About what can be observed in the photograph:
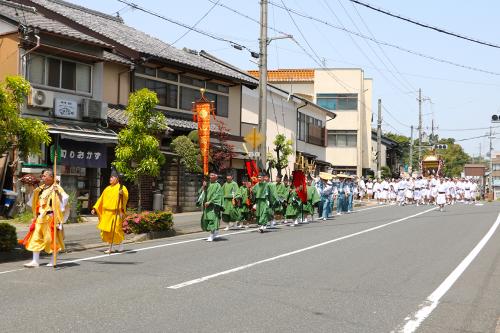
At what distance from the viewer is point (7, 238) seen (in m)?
12.1

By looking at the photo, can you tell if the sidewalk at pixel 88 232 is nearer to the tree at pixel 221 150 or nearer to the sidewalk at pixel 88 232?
the sidewalk at pixel 88 232

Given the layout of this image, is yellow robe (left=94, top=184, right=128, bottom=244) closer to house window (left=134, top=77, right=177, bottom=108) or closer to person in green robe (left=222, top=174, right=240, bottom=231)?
person in green robe (left=222, top=174, right=240, bottom=231)

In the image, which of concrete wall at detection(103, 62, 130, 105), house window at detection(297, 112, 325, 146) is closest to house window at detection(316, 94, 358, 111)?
house window at detection(297, 112, 325, 146)

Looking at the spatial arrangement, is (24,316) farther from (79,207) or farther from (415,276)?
(79,207)

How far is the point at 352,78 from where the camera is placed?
5559cm

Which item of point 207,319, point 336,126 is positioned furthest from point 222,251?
point 336,126

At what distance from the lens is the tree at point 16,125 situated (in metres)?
11.8

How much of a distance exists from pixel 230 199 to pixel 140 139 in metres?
3.37

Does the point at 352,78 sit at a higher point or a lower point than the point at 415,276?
higher

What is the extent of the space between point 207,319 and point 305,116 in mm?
37621

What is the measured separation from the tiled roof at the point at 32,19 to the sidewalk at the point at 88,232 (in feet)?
20.9

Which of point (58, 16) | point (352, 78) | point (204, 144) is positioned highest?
point (352, 78)

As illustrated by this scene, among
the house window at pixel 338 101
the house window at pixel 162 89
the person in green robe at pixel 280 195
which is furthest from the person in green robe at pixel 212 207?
the house window at pixel 338 101

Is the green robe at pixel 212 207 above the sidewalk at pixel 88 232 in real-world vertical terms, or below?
above
